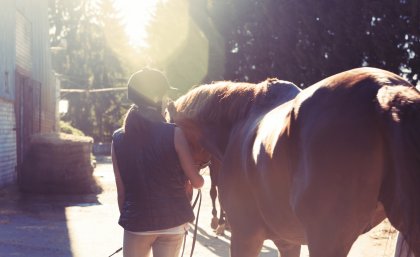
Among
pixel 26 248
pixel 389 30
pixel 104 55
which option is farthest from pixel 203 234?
pixel 104 55

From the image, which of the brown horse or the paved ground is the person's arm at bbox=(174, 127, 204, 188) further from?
the paved ground

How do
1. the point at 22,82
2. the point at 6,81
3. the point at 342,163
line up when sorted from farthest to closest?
the point at 22,82 → the point at 6,81 → the point at 342,163

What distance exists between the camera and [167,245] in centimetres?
331

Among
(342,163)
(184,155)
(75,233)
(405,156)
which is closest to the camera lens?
(405,156)

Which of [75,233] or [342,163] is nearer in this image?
[342,163]

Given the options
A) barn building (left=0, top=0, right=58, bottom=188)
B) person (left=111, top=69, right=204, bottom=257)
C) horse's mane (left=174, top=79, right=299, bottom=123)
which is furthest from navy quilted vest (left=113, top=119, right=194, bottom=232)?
barn building (left=0, top=0, right=58, bottom=188)

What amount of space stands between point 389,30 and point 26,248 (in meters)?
11.5

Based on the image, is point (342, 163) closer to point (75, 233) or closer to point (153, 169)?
point (153, 169)

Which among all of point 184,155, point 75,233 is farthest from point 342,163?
point 75,233

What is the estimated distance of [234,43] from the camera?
74.2ft

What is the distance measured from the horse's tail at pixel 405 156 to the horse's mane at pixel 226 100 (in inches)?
53.1

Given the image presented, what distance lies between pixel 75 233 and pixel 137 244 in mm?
5149

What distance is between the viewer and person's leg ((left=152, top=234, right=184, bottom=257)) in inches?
130

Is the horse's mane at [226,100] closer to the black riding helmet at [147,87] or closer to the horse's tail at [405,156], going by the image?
the black riding helmet at [147,87]
